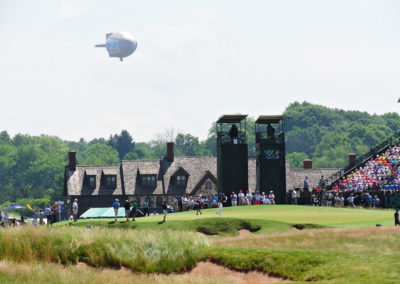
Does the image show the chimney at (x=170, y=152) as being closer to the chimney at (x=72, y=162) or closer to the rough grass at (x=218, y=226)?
the chimney at (x=72, y=162)

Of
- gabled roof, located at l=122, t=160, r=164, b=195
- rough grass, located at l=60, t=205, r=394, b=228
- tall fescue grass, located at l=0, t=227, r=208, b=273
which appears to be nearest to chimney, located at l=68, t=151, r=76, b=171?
gabled roof, located at l=122, t=160, r=164, b=195

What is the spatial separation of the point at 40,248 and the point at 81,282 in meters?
6.94

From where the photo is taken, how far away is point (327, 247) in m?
42.1

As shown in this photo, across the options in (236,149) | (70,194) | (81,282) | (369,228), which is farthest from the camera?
(70,194)

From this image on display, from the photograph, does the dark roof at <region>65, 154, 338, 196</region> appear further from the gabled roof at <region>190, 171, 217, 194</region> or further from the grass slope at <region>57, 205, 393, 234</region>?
the grass slope at <region>57, 205, 393, 234</region>

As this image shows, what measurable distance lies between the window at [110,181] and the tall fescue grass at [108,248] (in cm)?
5845

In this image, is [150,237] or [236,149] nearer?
[150,237]

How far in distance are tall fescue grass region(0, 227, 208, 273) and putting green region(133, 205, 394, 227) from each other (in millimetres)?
13576

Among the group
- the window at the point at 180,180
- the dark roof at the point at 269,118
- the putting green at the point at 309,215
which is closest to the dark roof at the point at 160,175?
the window at the point at 180,180

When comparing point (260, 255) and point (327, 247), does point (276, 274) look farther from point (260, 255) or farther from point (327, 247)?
point (327, 247)

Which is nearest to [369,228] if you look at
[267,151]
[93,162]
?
[267,151]

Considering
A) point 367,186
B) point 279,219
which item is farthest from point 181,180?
point 279,219

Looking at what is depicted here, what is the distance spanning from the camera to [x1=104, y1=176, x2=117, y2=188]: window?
328 ft

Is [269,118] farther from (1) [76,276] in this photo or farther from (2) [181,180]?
(1) [76,276]
